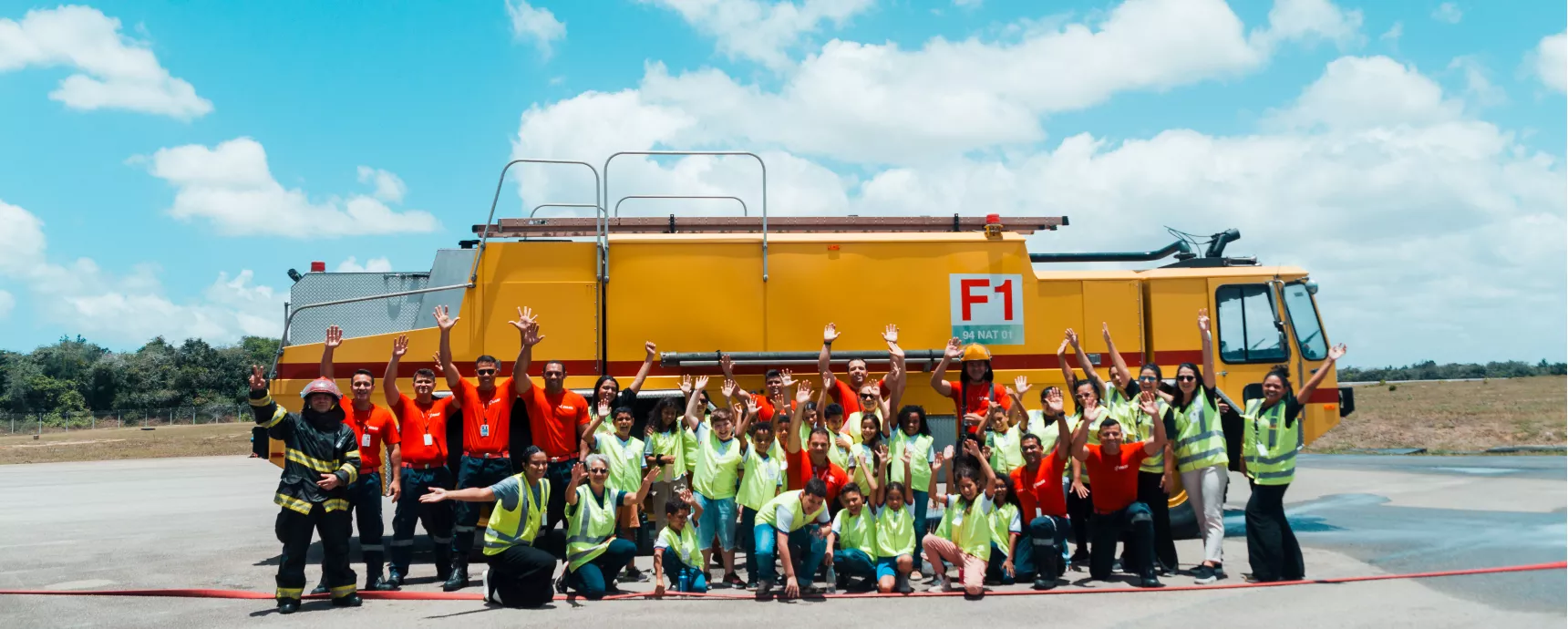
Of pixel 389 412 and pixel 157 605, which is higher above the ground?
pixel 389 412

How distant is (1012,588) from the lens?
734cm

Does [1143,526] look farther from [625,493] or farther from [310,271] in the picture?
[310,271]

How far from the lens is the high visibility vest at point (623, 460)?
7930 mm

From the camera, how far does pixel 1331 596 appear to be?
685 cm

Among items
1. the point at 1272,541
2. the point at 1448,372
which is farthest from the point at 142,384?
the point at 1448,372

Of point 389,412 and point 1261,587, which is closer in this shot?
point 1261,587

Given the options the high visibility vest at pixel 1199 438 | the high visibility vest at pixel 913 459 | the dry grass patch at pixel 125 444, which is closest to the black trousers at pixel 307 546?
the high visibility vest at pixel 913 459

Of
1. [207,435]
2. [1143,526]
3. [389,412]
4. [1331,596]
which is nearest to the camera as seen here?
[1331,596]

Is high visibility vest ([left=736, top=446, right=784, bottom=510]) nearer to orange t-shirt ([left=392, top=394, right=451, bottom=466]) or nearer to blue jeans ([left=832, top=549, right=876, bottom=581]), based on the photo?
blue jeans ([left=832, top=549, right=876, bottom=581])

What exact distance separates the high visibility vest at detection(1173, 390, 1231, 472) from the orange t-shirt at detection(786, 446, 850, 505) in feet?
9.33

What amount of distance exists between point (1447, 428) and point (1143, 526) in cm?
2528

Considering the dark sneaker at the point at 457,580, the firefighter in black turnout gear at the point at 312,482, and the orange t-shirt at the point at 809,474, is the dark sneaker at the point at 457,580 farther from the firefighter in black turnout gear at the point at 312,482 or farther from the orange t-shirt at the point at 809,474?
the orange t-shirt at the point at 809,474

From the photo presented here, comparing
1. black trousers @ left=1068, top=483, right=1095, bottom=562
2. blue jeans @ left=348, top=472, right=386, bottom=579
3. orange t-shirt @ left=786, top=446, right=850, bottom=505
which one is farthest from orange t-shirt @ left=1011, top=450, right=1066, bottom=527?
blue jeans @ left=348, top=472, right=386, bottom=579

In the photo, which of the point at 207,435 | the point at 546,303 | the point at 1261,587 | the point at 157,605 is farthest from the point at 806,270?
the point at 207,435
